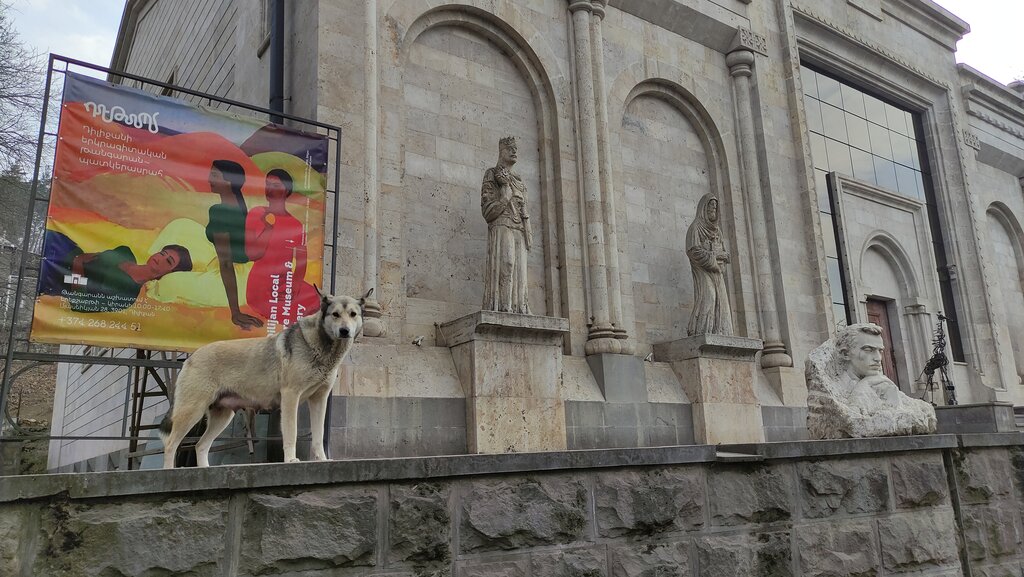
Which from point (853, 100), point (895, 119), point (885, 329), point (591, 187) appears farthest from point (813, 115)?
point (591, 187)

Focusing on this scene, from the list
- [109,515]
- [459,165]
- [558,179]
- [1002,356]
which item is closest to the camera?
[109,515]

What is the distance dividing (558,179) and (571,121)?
3.83 feet

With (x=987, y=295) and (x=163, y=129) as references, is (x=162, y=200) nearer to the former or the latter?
(x=163, y=129)

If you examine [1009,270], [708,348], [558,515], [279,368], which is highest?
[1009,270]

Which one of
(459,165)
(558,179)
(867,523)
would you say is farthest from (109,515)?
(558,179)

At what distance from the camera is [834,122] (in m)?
19.1

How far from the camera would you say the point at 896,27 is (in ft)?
68.6

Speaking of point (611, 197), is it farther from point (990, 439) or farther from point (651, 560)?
point (651, 560)

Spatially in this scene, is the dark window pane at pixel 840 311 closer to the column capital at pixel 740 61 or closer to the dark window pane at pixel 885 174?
the dark window pane at pixel 885 174

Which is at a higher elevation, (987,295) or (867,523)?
(987,295)

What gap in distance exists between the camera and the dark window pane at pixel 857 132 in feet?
64.0

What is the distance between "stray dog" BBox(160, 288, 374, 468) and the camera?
4637mm

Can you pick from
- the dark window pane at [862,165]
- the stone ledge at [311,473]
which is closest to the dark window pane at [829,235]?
the dark window pane at [862,165]

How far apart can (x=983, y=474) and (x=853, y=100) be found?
16.5m
